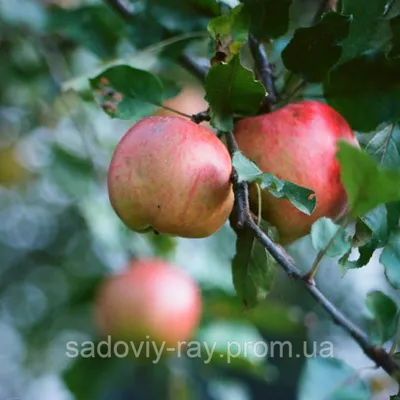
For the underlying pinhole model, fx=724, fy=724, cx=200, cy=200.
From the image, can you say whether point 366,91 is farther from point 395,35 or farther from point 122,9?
point 122,9

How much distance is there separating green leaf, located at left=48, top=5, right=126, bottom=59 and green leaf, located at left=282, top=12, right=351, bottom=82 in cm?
50

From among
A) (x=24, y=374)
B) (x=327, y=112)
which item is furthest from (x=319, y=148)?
(x=24, y=374)

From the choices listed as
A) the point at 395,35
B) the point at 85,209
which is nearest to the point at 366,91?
the point at 395,35

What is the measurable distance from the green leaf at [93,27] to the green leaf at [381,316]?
63cm

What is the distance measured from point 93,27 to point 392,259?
763 millimetres

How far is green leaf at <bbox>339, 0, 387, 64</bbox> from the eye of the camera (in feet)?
2.46

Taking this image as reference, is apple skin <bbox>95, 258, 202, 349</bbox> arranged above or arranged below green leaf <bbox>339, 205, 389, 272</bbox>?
below

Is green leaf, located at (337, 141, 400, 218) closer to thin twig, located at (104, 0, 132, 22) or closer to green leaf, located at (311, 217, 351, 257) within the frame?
green leaf, located at (311, 217, 351, 257)

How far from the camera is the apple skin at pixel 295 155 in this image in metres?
0.72

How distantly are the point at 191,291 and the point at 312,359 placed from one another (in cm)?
66

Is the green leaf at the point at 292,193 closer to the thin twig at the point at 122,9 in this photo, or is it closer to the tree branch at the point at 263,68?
the tree branch at the point at 263,68

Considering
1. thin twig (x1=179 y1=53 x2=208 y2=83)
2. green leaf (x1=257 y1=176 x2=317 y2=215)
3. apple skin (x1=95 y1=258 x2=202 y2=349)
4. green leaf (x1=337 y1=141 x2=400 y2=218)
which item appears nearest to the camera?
green leaf (x1=337 y1=141 x2=400 y2=218)

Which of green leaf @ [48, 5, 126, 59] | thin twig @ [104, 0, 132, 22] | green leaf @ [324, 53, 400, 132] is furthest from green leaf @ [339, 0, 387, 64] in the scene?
green leaf @ [48, 5, 126, 59]

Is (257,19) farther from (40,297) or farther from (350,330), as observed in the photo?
(40,297)
